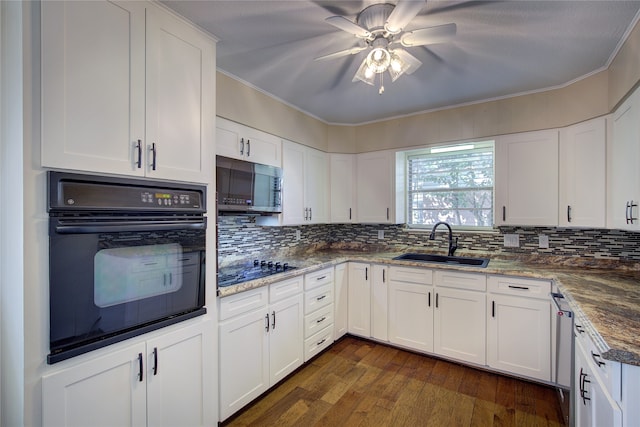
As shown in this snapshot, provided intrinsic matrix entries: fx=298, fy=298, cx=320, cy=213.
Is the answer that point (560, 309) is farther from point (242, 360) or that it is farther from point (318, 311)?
point (242, 360)

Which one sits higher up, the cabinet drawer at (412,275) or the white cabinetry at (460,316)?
the cabinet drawer at (412,275)

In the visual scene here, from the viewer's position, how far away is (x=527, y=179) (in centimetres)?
269

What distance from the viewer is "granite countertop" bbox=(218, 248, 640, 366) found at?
44.3 inches

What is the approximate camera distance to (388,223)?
346 centimetres

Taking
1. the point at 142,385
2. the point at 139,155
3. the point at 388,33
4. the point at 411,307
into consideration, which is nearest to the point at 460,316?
the point at 411,307

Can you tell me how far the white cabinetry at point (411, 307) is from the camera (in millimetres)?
2777

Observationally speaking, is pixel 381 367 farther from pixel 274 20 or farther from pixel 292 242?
pixel 274 20

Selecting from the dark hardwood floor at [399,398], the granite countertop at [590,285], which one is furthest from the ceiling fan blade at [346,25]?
the dark hardwood floor at [399,398]

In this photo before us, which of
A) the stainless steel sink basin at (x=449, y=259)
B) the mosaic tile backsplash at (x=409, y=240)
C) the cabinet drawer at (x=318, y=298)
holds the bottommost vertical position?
the cabinet drawer at (x=318, y=298)

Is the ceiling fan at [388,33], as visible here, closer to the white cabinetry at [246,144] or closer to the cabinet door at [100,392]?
the white cabinetry at [246,144]

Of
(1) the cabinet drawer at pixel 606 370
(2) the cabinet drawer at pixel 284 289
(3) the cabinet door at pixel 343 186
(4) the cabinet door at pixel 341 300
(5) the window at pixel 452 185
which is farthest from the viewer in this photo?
(3) the cabinet door at pixel 343 186

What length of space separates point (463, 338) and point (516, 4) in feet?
8.04

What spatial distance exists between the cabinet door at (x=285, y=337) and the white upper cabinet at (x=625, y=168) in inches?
92.5

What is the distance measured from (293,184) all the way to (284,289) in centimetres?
110
